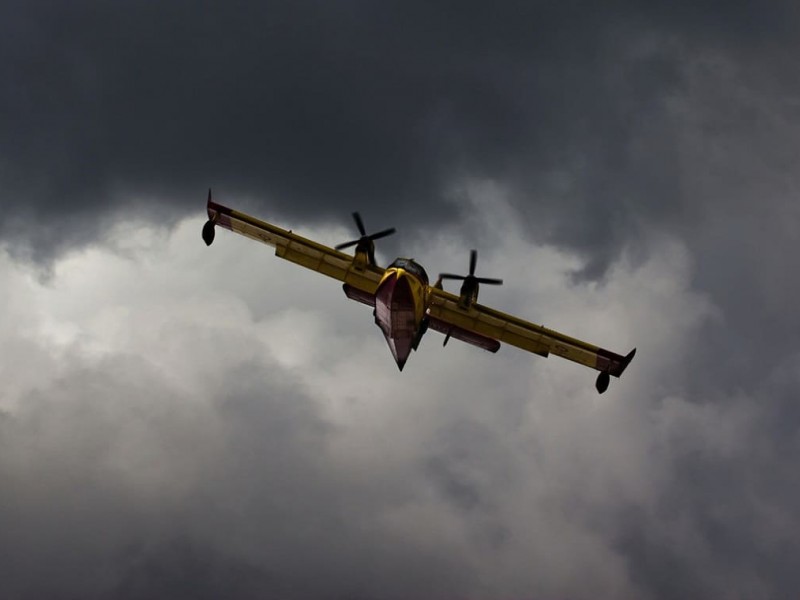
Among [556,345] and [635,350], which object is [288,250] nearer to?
[556,345]

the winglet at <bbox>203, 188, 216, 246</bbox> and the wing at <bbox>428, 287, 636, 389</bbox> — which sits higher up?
the wing at <bbox>428, 287, 636, 389</bbox>

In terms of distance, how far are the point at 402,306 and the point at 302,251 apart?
8.26 metres

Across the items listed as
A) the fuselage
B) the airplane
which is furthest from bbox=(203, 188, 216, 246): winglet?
the fuselage

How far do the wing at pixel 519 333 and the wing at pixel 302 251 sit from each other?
14.2 ft

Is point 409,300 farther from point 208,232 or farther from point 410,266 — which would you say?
point 208,232

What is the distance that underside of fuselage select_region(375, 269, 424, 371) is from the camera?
149 feet

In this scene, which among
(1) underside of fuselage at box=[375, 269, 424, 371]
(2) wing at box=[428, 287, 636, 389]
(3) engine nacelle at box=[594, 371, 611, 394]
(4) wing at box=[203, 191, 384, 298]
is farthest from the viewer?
(3) engine nacelle at box=[594, 371, 611, 394]

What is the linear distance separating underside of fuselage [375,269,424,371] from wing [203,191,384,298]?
2.71 metres

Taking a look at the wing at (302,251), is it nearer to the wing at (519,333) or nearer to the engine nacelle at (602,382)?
the wing at (519,333)

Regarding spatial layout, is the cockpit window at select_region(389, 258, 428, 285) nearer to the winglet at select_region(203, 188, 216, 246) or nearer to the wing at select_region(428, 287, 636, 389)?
the wing at select_region(428, 287, 636, 389)

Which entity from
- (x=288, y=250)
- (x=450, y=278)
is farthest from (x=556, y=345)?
(x=288, y=250)

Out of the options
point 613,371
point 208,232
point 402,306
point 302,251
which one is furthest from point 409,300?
point 613,371

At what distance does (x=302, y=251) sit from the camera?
50.2 m

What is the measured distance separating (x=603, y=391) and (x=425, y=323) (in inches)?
514
